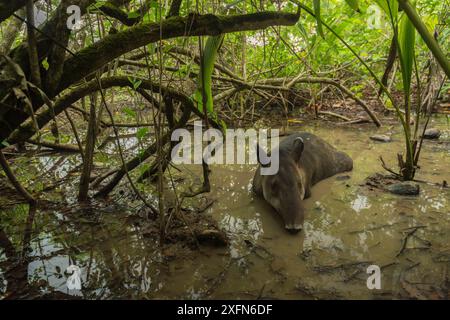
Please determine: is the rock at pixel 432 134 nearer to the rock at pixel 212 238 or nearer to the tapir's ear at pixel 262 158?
the tapir's ear at pixel 262 158

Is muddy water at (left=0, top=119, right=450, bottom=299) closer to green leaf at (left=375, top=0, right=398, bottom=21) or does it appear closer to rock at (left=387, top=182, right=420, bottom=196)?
rock at (left=387, top=182, right=420, bottom=196)

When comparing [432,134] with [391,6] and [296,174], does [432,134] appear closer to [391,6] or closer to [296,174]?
[296,174]

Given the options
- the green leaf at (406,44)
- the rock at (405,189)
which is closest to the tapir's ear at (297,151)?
the rock at (405,189)

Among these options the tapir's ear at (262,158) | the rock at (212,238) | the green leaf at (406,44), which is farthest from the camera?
the tapir's ear at (262,158)

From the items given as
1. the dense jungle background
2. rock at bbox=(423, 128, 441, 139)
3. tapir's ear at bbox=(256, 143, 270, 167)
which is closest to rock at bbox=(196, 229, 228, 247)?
the dense jungle background

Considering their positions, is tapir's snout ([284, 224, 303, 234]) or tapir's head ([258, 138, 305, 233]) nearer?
tapir's snout ([284, 224, 303, 234])

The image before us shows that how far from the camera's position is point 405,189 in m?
3.66

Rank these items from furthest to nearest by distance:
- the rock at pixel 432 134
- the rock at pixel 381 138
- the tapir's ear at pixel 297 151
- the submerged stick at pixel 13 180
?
the rock at pixel 381 138
the rock at pixel 432 134
the tapir's ear at pixel 297 151
the submerged stick at pixel 13 180

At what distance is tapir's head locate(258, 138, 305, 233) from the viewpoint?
323cm

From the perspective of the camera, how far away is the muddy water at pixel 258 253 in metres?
2.29

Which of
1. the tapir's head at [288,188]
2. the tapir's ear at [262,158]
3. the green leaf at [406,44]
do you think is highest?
the green leaf at [406,44]

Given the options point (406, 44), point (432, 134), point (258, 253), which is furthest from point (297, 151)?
point (432, 134)

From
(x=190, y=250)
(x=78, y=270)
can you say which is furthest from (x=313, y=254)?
(x=78, y=270)

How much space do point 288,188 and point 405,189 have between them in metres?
1.24
